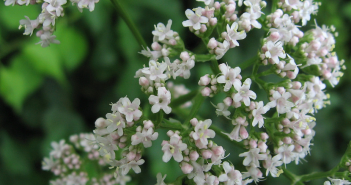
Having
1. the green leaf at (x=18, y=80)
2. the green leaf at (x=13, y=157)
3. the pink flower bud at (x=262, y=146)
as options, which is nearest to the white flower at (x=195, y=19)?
the pink flower bud at (x=262, y=146)

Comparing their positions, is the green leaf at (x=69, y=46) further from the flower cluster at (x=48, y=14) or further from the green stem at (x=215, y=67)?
the green stem at (x=215, y=67)

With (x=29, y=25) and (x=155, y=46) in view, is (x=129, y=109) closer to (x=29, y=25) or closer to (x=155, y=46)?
(x=155, y=46)

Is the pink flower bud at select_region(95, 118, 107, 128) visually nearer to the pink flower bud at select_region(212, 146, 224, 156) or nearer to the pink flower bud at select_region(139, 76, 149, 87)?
the pink flower bud at select_region(139, 76, 149, 87)

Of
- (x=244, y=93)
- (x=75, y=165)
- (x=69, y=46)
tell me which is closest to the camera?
(x=244, y=93)

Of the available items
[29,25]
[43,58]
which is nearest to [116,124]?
[29,25]

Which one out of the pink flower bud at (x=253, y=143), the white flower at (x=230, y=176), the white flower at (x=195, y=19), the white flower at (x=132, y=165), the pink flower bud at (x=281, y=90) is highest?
the white flower at (x=195, y=19)

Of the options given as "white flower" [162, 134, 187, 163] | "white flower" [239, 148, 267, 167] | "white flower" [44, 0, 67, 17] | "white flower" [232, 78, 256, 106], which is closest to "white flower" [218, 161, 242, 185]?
"white flower" [239, 148, 267, 167]
